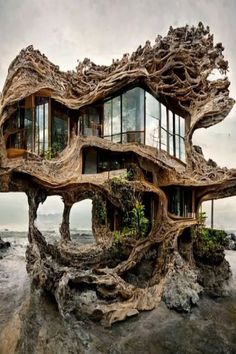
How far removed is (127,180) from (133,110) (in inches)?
165

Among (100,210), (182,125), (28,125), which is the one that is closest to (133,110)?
(182,125)

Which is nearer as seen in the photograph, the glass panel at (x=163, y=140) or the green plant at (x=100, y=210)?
the glass panel at (x=163, y=140)

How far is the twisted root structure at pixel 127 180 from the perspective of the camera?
13229 millimetres

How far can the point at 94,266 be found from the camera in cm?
1464

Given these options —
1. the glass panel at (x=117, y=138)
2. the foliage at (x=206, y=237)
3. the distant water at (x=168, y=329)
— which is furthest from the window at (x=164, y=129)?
the distant water at (x=168, y=329)

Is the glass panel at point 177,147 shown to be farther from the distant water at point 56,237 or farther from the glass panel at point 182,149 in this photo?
the distant water at point 56,237

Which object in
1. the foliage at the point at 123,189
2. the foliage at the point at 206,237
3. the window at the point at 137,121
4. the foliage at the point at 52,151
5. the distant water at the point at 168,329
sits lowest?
the distant water at the point at 168,329

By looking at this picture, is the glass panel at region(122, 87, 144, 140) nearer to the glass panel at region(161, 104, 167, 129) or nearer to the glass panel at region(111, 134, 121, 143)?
the glass panel at region(111, 134, 121, 143)

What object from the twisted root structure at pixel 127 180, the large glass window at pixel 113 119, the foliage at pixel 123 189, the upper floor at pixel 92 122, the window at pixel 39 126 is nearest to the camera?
the twisted root structure at pixel 127 180

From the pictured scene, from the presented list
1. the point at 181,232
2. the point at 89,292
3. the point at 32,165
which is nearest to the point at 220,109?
the point at 181,232

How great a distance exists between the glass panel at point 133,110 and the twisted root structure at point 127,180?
1.70ft

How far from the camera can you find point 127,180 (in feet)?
49.1

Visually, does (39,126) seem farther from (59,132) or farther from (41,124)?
(59,132)

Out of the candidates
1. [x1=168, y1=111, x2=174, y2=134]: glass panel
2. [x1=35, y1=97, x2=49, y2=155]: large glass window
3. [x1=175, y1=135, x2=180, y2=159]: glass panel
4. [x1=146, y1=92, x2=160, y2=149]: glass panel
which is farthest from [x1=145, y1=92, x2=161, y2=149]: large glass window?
[x1=35, y1=97, x2=49, y2=155]: large glass window
